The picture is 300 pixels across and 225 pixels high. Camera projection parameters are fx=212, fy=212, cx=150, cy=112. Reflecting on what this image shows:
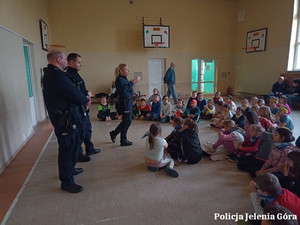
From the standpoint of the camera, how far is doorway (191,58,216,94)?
10.7 m

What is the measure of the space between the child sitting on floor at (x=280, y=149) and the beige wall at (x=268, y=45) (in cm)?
733

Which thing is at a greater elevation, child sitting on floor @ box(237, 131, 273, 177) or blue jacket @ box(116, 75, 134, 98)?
blue jacket @ box(116, 75, 134, 98)

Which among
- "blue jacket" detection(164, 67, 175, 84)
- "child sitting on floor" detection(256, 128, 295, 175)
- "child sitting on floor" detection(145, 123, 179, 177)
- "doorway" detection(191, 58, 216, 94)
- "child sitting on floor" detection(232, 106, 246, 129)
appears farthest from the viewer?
"doorway" detection(191, 58, 216, 94)

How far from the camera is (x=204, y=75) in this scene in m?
10.9

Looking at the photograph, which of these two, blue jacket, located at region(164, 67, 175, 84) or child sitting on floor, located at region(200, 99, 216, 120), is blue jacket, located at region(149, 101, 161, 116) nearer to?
child sitting on floor, located at region(200, 99, 216, 120)

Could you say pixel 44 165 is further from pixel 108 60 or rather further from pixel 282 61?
pixel 282 61

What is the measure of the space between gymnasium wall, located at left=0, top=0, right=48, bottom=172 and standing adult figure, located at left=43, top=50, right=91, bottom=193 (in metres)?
1.32

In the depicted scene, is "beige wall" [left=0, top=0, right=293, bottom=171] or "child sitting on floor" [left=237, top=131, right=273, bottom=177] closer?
"child sitting on floor" [left=237, top=131, right=273, bottom=177]

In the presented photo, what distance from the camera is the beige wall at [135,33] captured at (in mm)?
8938

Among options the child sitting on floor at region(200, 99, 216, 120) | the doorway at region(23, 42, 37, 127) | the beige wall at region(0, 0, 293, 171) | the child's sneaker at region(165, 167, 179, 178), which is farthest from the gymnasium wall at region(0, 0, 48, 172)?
the child sitting on floor at region(200, 99, 216, 120)

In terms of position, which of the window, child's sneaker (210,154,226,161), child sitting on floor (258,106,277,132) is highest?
the window

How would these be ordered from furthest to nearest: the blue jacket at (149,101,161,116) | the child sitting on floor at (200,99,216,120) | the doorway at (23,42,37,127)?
the blue jacket at (149,101,161,116)
the child sitting on floor at (200,99,216,120)
the doorway at (23,42,37,127)

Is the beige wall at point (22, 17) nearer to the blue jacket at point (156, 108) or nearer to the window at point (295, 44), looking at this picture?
the blue jacket at point (156, 108)

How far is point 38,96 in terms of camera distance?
5.65 metres
